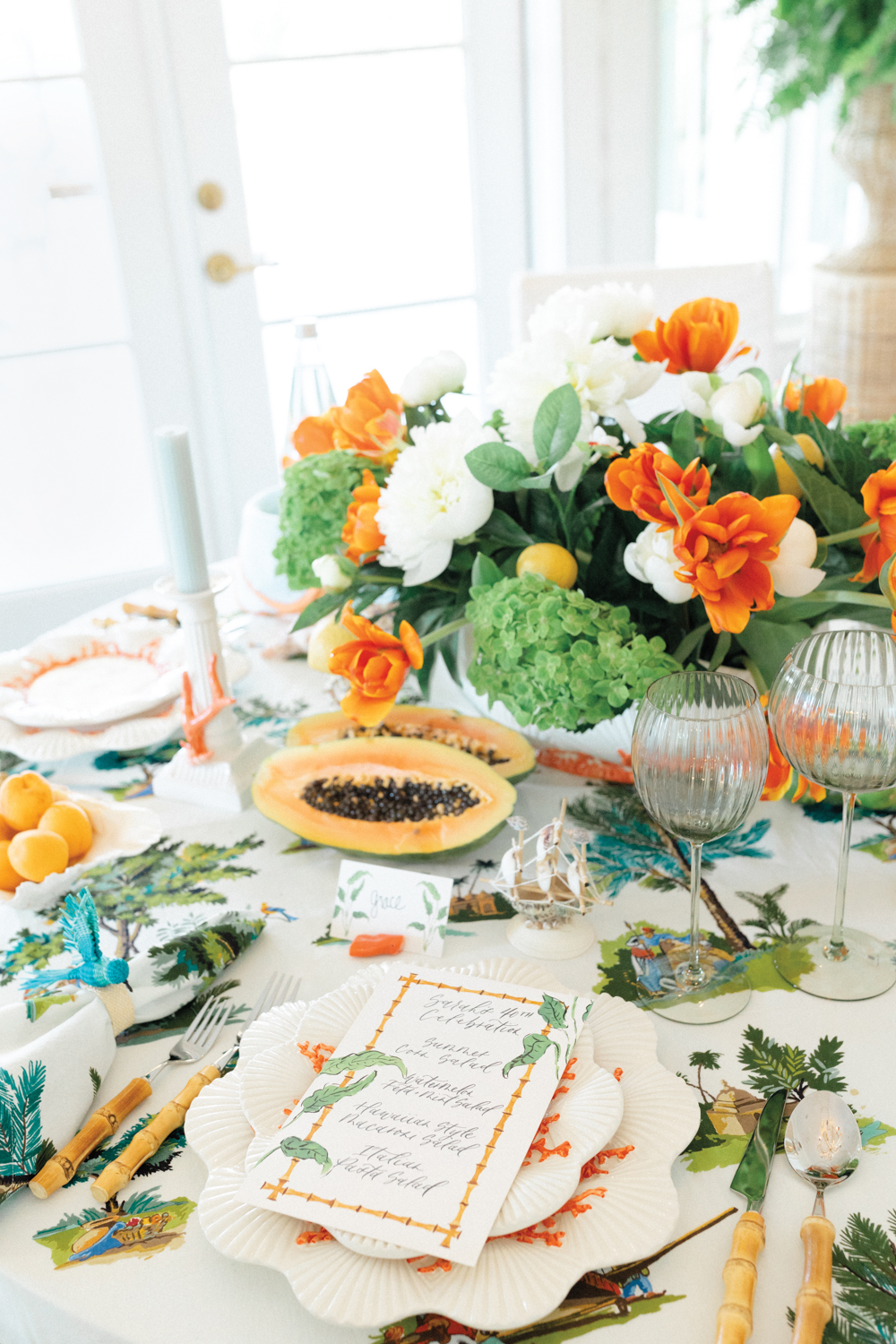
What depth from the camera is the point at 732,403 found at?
2.98 feet

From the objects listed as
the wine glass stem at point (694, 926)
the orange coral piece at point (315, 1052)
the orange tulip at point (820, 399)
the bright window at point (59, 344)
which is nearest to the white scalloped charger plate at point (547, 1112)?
the orange coral piece at point (315, 1052)

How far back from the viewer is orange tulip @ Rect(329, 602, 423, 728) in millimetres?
887

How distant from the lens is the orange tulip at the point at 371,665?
89cm

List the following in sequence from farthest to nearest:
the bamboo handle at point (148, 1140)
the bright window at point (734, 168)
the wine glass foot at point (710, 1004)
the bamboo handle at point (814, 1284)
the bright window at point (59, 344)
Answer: the bright window at point (734, 168) < the bright window at point (59, 344) < the wine glass foot at point (710, 1004) < the bamboo handle at point (148, 1140) < the bamboo handle at point (814, 1284)

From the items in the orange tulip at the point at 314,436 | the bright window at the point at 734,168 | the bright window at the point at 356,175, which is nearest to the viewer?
the orange tulip at the point at 314,436

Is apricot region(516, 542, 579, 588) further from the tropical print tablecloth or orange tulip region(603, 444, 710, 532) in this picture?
the tropical print tablecloth

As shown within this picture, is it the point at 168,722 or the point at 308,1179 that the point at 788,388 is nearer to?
the point at 168,722

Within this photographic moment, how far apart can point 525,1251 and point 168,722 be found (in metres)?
0.75

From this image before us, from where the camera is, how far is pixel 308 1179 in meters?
0.60

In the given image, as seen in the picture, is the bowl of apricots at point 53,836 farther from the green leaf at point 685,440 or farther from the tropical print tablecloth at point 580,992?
the green leaf at point 685,440

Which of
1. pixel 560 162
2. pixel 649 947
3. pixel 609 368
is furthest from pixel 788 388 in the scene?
pixel 560 162

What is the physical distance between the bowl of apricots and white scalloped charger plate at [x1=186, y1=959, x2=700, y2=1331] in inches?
13.6

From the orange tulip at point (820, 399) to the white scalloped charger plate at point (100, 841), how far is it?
0.75m

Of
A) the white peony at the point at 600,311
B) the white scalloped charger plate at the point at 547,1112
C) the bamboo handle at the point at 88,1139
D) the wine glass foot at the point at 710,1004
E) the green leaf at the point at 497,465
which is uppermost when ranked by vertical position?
the white peony at the point at 600,311
